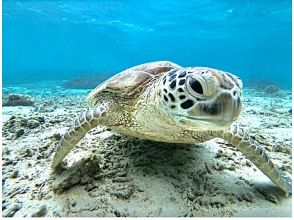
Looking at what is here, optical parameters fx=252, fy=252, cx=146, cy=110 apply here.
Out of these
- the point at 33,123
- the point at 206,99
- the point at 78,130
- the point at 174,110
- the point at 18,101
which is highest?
the point at 206,99

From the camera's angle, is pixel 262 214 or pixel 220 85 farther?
pixel 262 214

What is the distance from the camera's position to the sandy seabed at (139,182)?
1.92m

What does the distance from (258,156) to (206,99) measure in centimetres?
98

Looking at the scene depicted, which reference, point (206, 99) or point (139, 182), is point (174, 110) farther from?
point (139, 182)

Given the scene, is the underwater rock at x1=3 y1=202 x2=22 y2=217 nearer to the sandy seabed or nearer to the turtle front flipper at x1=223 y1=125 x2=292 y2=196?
the sandy seabed

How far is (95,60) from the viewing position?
107188 mm

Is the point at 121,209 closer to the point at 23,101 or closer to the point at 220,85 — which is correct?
the point at 220,85

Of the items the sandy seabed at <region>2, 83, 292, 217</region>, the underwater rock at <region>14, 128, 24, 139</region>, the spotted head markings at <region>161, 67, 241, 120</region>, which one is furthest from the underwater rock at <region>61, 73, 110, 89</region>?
the spotted head markings at <region>161, 67, 241, 120</region>

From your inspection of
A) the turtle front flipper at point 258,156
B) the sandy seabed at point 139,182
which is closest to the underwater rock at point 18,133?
the sandy seabed at point 139,182

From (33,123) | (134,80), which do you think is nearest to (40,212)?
(134,80)

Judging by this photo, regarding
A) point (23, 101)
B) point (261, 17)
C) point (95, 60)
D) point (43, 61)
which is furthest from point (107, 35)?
point (43, 61)

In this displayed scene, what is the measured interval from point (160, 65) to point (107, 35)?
168 feet

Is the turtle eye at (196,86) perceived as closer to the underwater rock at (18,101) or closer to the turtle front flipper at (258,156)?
the turtle front flipper at (258,156)

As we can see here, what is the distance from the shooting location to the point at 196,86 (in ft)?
5.08
